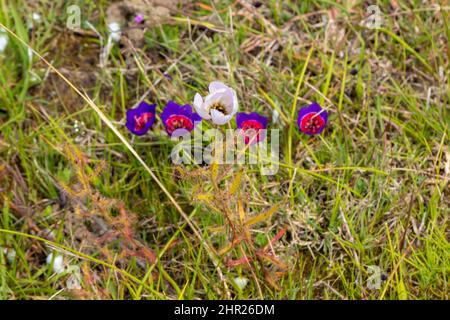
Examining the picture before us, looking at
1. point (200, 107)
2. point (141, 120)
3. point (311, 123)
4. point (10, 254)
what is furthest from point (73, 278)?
point (311, 123)

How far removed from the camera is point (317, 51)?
2357 millimetres

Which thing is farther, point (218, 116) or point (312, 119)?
point (312, 119)

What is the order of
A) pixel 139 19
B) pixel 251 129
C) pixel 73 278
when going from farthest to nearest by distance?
pixel 139 19
pixel 251 129
pixel 73 278

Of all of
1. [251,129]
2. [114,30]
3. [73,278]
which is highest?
[114,30]

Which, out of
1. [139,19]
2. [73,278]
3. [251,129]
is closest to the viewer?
[73,278]

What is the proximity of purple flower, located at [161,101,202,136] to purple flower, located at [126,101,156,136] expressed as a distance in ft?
0.25

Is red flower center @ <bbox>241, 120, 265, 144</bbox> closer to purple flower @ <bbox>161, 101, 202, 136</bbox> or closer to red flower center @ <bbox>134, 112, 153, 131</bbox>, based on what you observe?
purple flower @ <bbox>161, 101, 202, 136</bbox>

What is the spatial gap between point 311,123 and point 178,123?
15.0 inches

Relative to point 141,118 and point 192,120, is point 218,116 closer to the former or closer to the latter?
point 192,120

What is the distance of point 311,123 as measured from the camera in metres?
2.08

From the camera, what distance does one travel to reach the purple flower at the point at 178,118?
200 cm

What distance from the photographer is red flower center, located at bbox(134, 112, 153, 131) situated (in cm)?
210

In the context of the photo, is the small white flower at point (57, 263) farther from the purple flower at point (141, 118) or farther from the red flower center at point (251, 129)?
the red flower center at point (251, 129)
